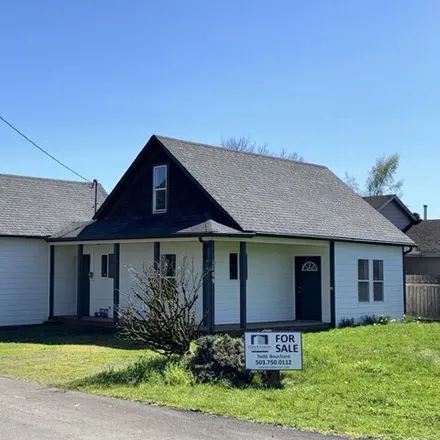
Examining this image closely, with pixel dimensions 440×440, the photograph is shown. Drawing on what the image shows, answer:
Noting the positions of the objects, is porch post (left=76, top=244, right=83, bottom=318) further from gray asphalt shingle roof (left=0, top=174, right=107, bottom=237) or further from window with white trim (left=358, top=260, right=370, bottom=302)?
window with white trim (left=358, top=260, right=370, bottom=302)

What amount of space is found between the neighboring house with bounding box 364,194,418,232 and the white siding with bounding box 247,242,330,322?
12302 mm

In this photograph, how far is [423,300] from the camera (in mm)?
26688

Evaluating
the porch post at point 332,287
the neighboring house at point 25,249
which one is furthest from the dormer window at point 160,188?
the porch post at point 332,287

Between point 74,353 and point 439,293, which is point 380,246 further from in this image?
point 74,353

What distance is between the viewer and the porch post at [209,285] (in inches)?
749

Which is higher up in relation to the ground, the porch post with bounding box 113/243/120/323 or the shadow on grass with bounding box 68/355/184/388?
the porch post with bounding box 113/243/120/323

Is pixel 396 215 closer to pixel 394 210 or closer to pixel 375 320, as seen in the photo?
pixel 394 210

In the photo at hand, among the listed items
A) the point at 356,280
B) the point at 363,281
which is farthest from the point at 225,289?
the point at 363,281

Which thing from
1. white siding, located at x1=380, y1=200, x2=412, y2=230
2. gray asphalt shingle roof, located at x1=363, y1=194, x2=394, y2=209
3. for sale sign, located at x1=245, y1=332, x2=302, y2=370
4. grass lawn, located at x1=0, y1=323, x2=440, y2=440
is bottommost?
grass lawn, located at x1=0, y1=323, x2=440, y2=440

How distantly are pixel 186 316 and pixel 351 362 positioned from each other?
11.3 feet

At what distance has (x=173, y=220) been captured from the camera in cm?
2103

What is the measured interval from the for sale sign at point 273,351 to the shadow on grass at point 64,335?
19.9 ft

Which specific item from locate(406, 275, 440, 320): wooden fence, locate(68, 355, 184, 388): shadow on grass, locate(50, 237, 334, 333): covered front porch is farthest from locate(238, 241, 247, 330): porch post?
locate(406, 275, 440, 320): wooden fence

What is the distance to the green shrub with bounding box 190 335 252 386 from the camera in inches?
470
